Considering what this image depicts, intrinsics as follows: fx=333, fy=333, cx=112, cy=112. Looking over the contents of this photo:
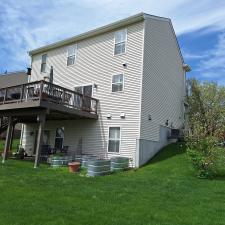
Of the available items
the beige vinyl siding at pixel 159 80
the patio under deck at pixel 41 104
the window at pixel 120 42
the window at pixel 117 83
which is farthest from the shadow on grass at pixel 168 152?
the window at pixel 120 42

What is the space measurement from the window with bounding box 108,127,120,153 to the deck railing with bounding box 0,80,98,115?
1.75 m

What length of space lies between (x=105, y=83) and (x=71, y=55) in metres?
4.11

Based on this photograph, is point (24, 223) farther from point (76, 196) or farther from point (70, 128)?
point (70, 128)

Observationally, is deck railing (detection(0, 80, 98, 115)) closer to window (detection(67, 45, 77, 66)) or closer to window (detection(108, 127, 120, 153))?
window (detection(108, 127, 120, 153))

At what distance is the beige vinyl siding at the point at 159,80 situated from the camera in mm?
18297

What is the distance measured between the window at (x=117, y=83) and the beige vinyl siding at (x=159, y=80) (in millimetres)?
1402

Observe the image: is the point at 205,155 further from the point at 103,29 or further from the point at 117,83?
the point at 103,29

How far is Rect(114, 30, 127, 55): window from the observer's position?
19.2 metres

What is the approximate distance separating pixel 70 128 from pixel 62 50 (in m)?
5.76

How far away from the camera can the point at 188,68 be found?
26.6 meters

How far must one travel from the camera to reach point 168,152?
18875 mm

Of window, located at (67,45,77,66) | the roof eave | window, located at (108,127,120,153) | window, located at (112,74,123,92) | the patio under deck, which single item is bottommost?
Answer: window, located at (108,127,120,153)

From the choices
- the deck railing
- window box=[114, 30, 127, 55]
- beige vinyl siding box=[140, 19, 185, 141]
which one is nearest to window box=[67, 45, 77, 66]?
the deck railing

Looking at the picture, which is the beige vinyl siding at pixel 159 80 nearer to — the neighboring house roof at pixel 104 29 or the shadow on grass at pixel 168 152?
the neighboring house roof at pixel 104 29
